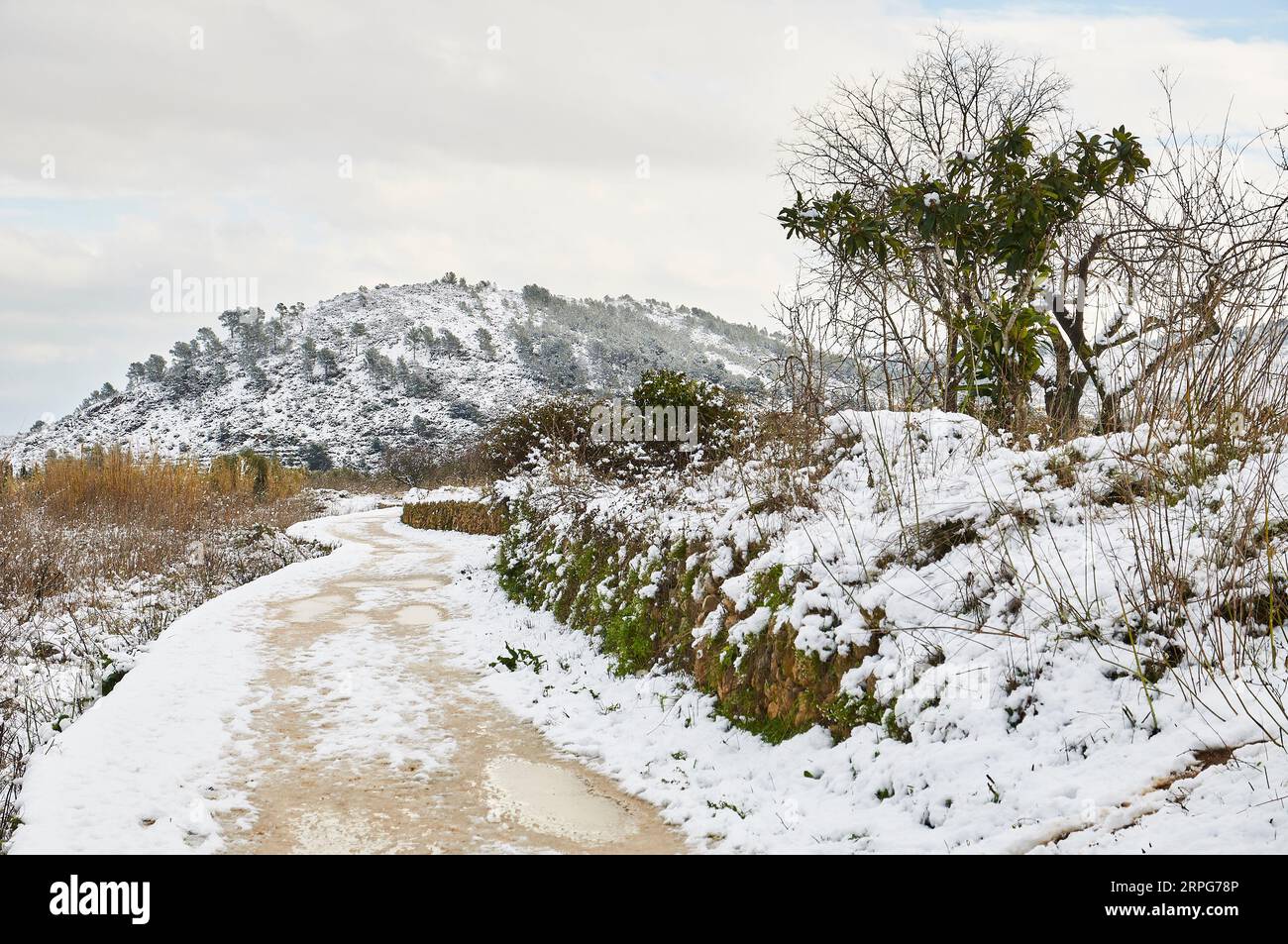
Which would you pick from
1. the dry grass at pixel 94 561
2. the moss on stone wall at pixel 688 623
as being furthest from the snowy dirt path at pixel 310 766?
the moss on stone wall at pixel 688 623

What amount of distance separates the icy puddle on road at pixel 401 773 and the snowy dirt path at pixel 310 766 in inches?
0.5

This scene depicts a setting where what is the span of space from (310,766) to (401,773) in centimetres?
63

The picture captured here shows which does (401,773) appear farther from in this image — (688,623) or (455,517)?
(455,517)

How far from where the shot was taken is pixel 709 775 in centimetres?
470

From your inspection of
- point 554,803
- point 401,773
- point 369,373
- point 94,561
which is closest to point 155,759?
point 401,773

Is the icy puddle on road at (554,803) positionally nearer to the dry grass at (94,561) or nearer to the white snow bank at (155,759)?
the white snow bank at (155,759)

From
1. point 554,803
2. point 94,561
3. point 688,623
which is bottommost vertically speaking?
point 554,803

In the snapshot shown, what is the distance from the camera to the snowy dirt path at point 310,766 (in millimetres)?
4043

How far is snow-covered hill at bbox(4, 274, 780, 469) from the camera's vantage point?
5647cm

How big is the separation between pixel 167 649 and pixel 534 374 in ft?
204

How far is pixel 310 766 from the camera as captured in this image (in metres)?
5.02
